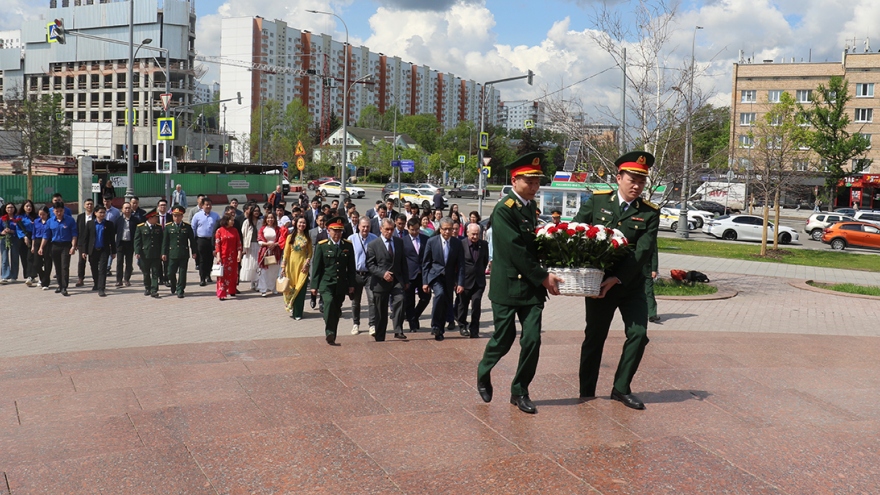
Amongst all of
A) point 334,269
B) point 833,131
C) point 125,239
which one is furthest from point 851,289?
point 833,131

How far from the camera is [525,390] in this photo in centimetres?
629

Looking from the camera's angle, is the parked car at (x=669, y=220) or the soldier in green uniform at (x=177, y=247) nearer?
the soldier in green uniform at (x=177, y=247)

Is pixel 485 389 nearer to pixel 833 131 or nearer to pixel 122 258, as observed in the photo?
pixel 122 258

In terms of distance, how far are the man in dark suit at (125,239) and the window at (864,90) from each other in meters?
72.8

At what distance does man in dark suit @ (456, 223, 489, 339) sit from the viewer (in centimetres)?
1086

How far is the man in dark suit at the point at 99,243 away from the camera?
47.6ft

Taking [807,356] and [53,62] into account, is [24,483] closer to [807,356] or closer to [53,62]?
[807,356]

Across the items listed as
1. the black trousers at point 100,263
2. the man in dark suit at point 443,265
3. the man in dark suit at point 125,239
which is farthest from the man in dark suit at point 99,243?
the man in dark suit at point 443,265

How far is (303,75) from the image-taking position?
130125 mm

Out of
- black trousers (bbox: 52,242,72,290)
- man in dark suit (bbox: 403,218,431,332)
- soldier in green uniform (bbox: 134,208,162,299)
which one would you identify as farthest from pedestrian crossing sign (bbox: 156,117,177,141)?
man in dark suit (bbox: 403,218,431,332)

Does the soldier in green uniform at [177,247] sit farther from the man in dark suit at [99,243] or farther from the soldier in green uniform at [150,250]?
the man in dark suit at [99,243]

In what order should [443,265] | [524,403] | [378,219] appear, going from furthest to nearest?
[378,219] < [443,265] < [524,403]

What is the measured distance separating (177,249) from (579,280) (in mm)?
10154

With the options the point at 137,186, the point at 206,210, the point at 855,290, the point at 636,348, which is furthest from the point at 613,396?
the point at 137,186
